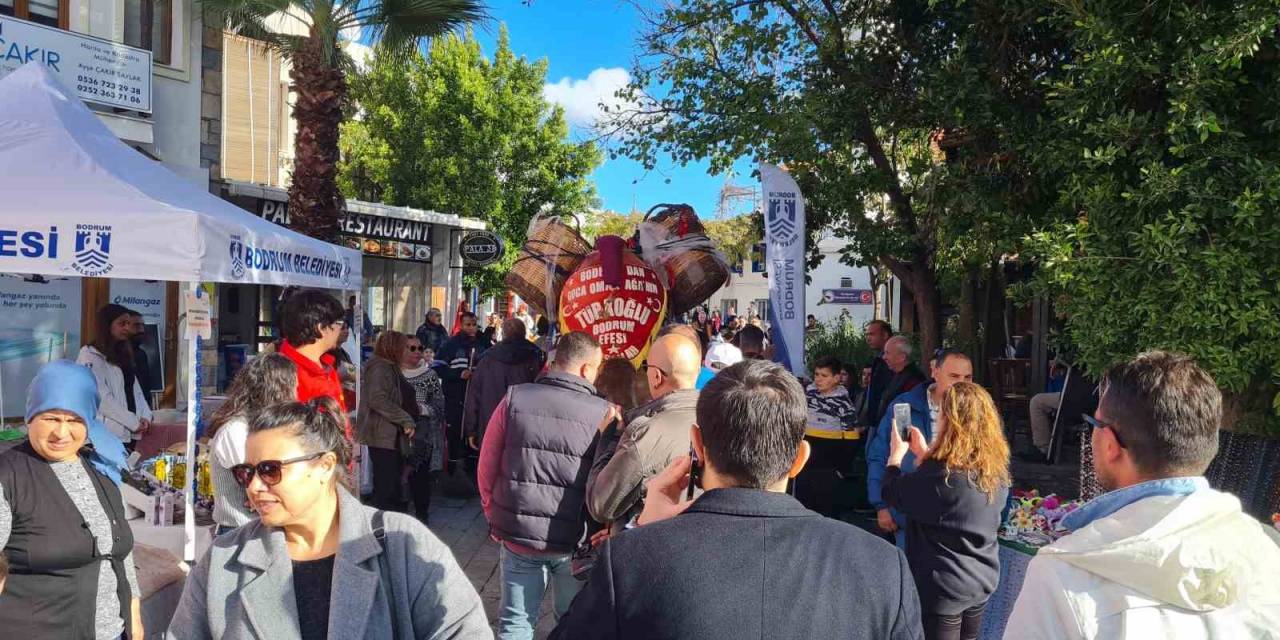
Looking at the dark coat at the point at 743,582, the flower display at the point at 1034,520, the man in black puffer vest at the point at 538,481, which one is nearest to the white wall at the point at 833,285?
the flower display at the point at 1034,520

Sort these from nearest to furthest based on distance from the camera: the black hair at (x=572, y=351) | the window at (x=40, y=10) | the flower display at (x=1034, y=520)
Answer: the black hair at (x=572, y=351) → the flower display at (x=1034, y=520) → the window at (x=40, y=10)

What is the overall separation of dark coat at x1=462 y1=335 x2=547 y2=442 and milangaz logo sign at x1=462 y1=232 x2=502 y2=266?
9593 mm

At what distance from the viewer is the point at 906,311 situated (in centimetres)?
1770

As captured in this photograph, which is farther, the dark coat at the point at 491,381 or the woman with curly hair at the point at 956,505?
the dark coat at the point at 491,381

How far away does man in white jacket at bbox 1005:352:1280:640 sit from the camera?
1.75 m

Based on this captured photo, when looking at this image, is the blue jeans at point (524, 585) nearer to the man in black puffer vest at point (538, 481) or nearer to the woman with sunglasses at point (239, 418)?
the man in black puffer vest at point (538, 481)

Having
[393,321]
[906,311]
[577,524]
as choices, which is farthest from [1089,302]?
[393,321]

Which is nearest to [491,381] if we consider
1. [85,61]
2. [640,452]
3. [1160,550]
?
[640,452]

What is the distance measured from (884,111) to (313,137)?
6301 millimetres

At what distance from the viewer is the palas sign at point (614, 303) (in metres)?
6.16

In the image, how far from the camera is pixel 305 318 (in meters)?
4.43

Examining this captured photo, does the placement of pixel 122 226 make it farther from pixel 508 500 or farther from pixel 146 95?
pixel 146 95

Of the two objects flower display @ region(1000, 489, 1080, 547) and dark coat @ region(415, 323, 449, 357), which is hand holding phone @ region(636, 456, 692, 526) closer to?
flower display @ region(1000, 489, 1080, 547)

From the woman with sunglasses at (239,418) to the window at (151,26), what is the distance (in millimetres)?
10508
